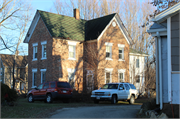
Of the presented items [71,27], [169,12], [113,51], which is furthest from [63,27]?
[169,12]

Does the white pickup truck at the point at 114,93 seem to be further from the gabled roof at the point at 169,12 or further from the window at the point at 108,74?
the gabled roof at the point at 169,12

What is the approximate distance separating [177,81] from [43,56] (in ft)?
63.4

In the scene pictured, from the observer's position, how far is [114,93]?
730 inches

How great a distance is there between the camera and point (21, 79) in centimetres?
4966

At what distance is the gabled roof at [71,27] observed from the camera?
26.3 meters

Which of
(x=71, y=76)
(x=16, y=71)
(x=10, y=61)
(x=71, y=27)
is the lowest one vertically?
(x=71, y=76)

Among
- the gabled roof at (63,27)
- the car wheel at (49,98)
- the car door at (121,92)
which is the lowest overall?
the car wheel at (49,98)

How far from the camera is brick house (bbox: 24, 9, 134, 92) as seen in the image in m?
25.2

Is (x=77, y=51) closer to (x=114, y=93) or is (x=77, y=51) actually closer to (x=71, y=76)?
(x=71, y=76)

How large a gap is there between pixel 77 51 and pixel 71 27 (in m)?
3.30

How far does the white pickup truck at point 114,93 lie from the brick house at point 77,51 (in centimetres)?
450

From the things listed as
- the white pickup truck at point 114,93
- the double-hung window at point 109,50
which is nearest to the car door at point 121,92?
the white pickup truck at point 114,93

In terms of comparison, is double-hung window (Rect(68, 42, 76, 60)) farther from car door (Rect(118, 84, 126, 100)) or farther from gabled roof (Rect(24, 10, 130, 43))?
car door (Rect(118, 84, 126, 100))

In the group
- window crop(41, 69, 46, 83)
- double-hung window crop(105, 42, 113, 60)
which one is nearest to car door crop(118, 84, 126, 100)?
double-hung window crop(105, 42, 113, 60)
